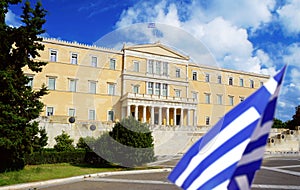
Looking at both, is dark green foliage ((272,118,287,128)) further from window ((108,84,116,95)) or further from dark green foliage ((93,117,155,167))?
dark green foliage ((93,117,155,167))

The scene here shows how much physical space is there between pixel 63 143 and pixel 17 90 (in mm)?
9298

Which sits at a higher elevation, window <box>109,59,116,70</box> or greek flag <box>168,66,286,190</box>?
window <box>109,59,116,70</box>

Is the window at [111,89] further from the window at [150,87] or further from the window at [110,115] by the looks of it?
the window at [150,87]

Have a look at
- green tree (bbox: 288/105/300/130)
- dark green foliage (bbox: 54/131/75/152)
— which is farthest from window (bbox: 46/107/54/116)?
green tree (bbox: 288/105/300/130)

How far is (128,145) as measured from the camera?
16000 mm

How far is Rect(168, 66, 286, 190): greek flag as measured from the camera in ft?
4.50

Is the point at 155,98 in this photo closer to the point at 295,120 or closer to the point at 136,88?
the point at 136,88

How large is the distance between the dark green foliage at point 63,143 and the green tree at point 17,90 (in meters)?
6.56

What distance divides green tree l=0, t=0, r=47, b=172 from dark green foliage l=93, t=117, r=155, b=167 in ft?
12.6

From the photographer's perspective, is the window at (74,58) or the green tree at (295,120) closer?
the window at (74,58)

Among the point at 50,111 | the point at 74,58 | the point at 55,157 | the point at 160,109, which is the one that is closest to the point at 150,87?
the point at 160,109

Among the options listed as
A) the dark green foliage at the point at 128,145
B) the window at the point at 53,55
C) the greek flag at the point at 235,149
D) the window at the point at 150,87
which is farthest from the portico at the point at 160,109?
the greek flag at the point at 235,149

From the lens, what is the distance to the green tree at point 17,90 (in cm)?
1217


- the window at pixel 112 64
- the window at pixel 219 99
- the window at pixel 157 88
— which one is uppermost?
the window at pixel 112 64
